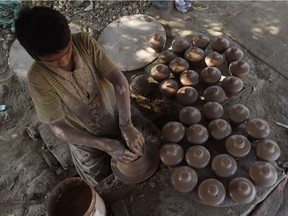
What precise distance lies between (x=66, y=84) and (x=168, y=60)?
1.08 meters

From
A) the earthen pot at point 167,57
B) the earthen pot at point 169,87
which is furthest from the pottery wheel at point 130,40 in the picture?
the earthen pot at point 169,87

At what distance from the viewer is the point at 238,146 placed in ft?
7.30

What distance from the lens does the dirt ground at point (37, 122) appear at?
2.80m

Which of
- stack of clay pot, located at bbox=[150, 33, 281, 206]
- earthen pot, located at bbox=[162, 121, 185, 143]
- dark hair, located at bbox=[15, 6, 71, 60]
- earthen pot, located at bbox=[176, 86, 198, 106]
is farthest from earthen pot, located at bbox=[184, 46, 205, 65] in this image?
dark hair, located at bbox=[15, 6, 71, 60]

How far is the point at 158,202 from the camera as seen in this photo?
235 cm

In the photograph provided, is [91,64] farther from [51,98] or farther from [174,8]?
[174,8]

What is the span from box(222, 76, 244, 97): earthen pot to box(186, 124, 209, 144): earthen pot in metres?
0.45

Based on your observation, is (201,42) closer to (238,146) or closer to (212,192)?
(238,146)

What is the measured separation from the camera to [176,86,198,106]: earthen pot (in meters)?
2.59

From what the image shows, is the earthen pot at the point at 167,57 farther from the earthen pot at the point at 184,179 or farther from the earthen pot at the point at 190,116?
the earthen pot at the point at 184,179

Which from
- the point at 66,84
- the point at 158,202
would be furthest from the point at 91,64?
the point at 158,202

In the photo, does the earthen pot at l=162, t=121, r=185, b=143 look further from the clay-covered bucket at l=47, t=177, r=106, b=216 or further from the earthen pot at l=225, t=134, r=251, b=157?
the clay-covered bucket at l=47, t=177, r=106, b=216

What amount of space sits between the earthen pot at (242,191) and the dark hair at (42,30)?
4.50 feet

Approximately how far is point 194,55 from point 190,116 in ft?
2.13
